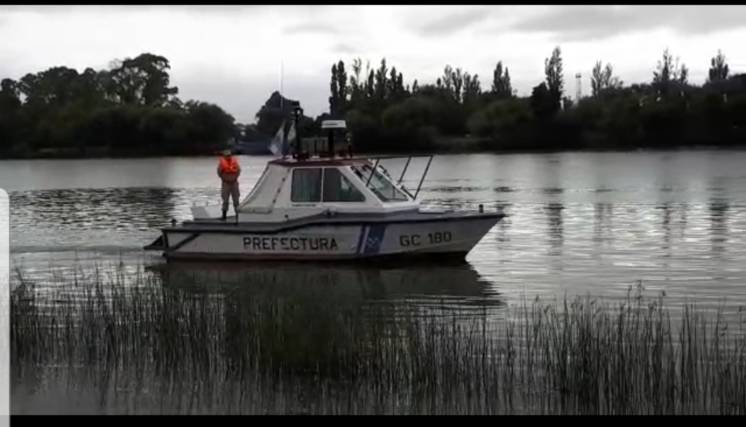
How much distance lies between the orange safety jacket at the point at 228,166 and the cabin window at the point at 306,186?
7.15ft

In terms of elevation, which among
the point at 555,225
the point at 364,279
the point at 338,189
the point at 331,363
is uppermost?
the point at 338,189

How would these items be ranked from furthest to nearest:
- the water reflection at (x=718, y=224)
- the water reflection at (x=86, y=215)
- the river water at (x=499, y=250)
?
the water reflection at (x=86, y=215) < the water reflection at (x=718, y=224) < the river water at (x=499, y=250)

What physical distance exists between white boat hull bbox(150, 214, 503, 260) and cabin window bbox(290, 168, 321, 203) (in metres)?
0.75

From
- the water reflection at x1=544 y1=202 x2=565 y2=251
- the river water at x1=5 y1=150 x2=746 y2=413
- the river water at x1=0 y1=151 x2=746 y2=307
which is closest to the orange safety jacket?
the river water at x1=5 y1=150 x2=746 y2=413

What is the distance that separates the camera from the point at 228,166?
23.6 metres

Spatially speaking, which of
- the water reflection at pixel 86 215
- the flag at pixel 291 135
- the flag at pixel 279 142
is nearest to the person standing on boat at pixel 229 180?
the flag at pixel 279 142

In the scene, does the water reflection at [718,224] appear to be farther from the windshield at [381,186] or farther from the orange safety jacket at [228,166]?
the orange safety jacket at [228,166]

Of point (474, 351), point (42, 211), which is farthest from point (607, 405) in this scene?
point (42, 211)

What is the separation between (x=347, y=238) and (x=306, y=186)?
4.89 ft

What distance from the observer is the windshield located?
21750 mm

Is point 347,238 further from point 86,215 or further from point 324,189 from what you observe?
point 86,215

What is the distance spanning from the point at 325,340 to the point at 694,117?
315 ft

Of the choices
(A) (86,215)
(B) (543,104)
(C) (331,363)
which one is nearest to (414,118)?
(B) (543,104)

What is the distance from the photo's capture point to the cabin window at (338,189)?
70.7ft
